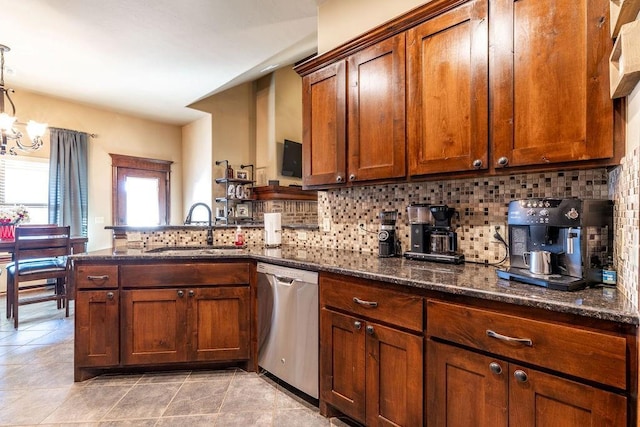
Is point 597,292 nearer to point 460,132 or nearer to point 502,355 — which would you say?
point 502,355

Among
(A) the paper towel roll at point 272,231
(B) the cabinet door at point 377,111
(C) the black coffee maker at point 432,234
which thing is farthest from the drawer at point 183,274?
(C) the black coffee maker at point 432,234

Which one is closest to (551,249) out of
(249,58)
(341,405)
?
(341,405)

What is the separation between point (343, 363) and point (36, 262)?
4.02 meters

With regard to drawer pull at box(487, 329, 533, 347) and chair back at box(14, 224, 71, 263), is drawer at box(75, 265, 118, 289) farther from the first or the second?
drawer pull at box(487, 329, 533, 347)

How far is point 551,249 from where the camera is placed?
1.37 metres

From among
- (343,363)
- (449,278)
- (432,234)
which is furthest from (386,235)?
(343,363)

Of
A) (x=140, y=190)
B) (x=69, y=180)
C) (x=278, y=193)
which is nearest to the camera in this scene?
(x=69, y=180)

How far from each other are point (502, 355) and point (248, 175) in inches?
206

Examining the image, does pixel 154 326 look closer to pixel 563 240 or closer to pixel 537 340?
pixel 537 340

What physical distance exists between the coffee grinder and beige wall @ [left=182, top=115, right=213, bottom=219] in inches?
161

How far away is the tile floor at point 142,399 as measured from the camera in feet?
6.01

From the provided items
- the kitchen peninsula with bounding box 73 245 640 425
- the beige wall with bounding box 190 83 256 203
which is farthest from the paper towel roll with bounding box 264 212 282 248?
the beige wall with bounding box 190 83 256 203

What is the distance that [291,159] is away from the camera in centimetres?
565

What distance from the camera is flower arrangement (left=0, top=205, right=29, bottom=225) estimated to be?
392 cm
